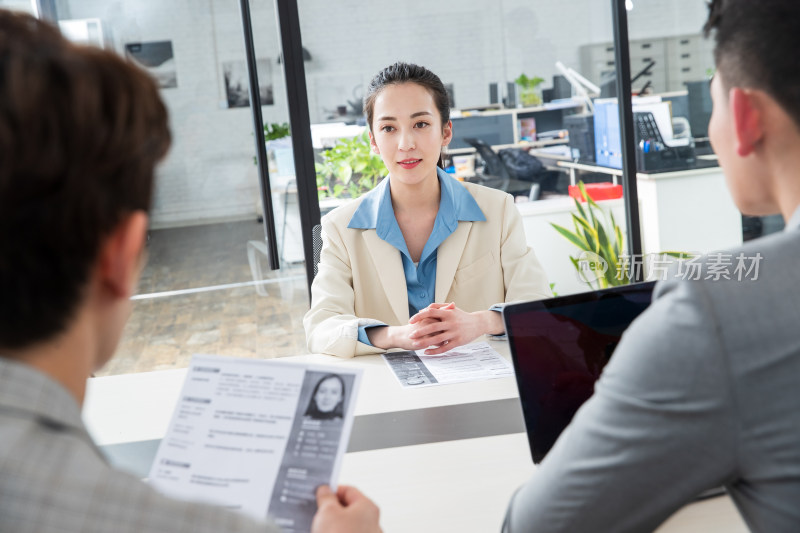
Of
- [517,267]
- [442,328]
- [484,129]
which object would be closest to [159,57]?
[484,129]

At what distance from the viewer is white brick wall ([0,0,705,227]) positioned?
3828mm

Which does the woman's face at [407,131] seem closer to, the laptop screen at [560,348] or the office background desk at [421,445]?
the office background desk at [421,445]

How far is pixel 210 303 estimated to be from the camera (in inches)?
165

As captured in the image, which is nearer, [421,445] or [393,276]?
[421,445]

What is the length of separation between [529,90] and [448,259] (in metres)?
2.03

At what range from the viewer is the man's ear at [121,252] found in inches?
27.3

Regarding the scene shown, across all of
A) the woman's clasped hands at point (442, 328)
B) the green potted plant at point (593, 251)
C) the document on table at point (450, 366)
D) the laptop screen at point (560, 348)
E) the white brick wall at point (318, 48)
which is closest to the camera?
the laptop screen at point (560, 348)

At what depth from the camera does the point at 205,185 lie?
13.4 ft

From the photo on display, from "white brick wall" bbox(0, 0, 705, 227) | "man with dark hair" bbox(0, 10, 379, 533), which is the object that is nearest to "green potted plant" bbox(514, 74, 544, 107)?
"white brick wall" bbox(0, 0, 705, 227)

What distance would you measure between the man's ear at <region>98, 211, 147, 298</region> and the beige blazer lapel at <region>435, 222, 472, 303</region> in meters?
1.68

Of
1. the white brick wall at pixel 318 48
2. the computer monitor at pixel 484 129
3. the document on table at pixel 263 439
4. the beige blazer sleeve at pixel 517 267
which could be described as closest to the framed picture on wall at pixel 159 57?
the white brick wall at pixel 318 48

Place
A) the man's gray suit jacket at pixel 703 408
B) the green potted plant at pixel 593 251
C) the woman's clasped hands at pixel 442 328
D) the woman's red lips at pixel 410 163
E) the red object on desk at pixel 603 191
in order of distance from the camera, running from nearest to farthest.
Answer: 1. the man's gray suit jacket at pixel 703 408
2. the woman's clasped hands at pixel 442 328
3. the woman's red lips at pixel 410 163
4. the green potted plant at pixel 593 251
5. the red object on desk at pixel 603 191

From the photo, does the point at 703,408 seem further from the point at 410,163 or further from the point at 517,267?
the point at 410,163

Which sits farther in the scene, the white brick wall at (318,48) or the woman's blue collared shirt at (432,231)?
the white brick wall at (318,48)
